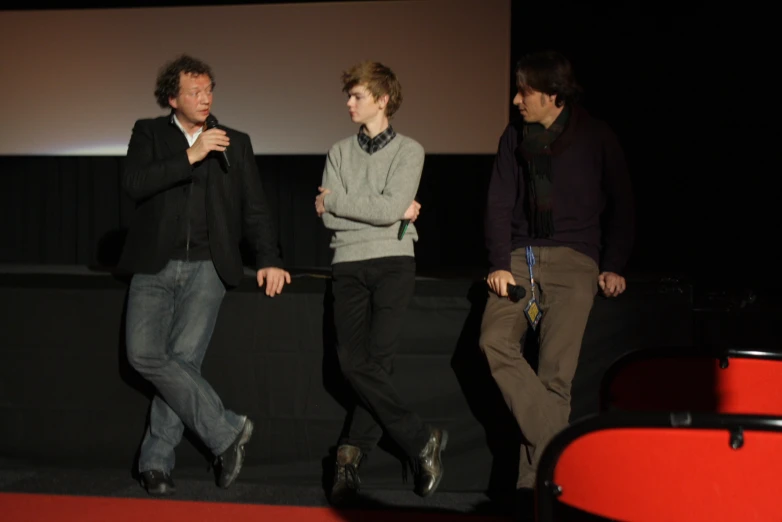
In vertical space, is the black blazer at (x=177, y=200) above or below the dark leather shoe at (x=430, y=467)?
above

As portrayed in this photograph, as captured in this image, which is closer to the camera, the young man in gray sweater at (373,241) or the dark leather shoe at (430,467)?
the young man in gray sweater at (373,241)

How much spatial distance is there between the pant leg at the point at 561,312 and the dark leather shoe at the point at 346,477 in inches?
31.0

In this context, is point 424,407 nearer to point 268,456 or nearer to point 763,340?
point 268,456

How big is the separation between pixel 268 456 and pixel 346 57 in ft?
10.6

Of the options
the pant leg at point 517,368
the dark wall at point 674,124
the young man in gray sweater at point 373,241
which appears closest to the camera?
the pant leg at point 517,368

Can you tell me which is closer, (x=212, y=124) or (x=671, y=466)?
(x=671, y=466)

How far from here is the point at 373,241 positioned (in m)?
3.08

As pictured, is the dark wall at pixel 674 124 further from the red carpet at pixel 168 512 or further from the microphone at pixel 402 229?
the red carpet at pixel 168 512

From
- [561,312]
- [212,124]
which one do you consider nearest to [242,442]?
[212,124]

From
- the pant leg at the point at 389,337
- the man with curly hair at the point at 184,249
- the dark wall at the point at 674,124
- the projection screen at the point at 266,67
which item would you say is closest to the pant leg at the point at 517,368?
the pant leg at the point at 389,337

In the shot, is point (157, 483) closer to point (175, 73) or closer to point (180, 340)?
point (180, 340)

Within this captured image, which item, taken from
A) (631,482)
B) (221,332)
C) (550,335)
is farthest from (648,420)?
(221,332)

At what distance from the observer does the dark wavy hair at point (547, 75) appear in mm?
2855

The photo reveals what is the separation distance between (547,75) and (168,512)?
197 centimetres
